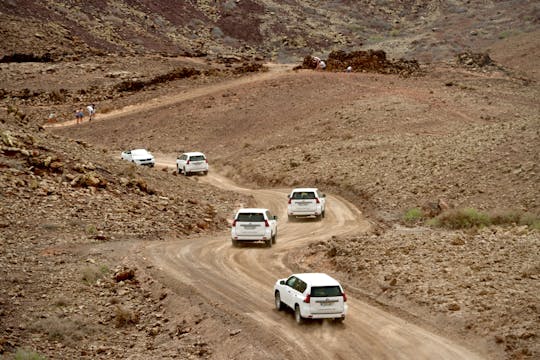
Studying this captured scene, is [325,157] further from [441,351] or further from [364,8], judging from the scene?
[364,8]

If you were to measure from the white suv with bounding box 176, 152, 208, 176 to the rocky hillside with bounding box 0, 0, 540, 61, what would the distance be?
38.5 m

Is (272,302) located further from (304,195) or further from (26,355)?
(304,195)

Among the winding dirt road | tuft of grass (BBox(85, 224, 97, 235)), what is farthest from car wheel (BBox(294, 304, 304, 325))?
tuft of grass (BBox(85, 224, 97, 235))

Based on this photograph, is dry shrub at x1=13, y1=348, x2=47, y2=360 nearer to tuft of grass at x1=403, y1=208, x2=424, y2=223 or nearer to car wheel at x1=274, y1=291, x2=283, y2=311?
car wheel at x1=274, y1=291, x2=283, y2=311

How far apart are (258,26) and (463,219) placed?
3431 inches

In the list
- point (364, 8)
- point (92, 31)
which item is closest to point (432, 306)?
point (92, 31)

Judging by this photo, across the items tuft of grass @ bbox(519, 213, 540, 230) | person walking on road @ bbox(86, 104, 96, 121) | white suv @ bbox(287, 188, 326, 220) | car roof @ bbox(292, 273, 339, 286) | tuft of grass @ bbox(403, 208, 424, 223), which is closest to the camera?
car roof @ bbox(292, 273, 339, 286)

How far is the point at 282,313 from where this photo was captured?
24500mm

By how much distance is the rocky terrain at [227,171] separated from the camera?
81.0ft

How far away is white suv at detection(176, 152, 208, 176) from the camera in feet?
188

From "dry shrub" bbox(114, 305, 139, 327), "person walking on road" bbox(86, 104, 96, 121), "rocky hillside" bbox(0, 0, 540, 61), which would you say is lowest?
"person walking on road" bbox(86, 104, 96, 121)

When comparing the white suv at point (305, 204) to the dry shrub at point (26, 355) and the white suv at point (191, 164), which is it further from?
the dry shrub at point (26, 355)

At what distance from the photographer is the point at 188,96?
78.9m

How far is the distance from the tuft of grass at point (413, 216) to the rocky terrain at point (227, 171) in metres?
0.11
